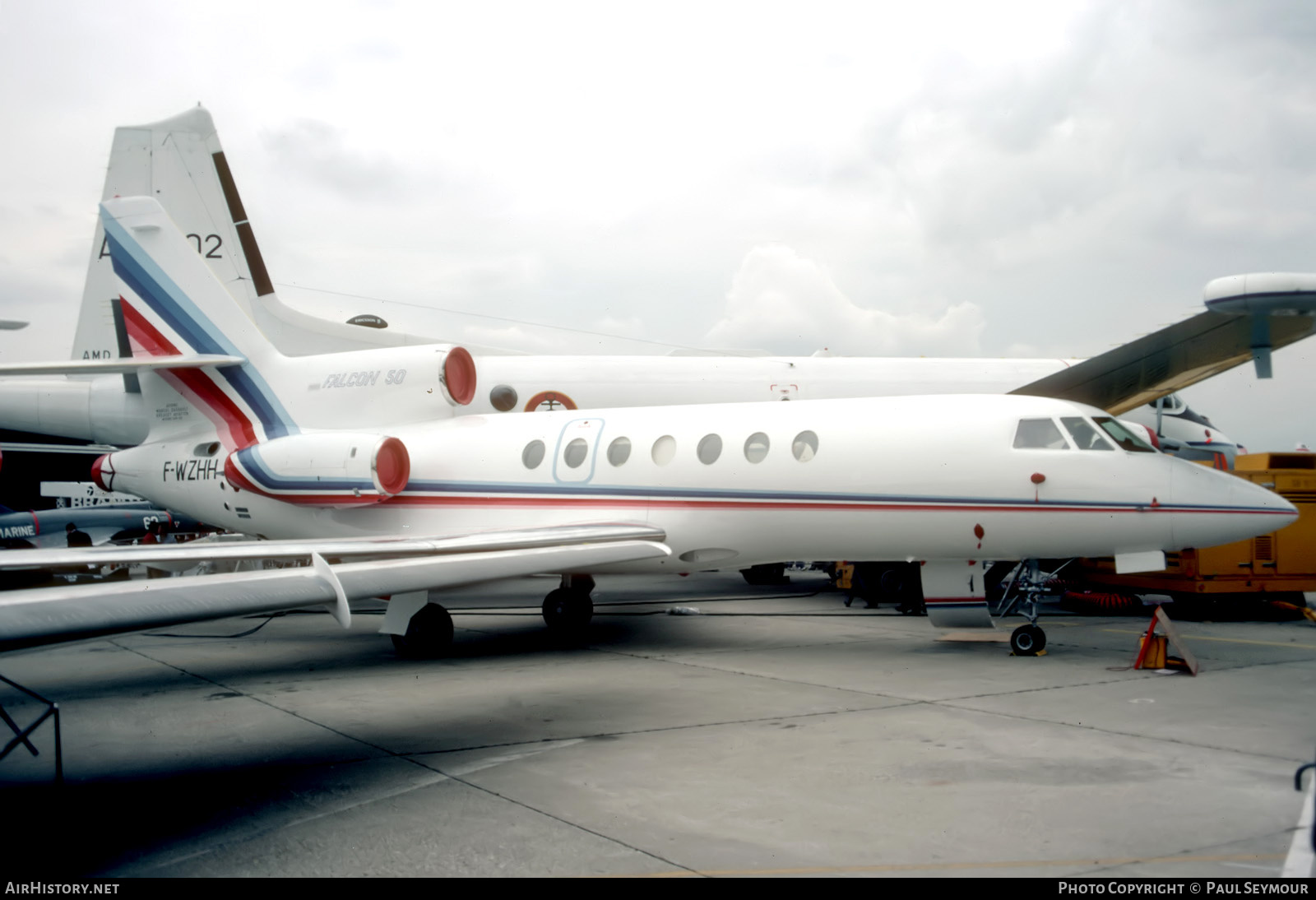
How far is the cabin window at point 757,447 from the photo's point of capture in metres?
11.6

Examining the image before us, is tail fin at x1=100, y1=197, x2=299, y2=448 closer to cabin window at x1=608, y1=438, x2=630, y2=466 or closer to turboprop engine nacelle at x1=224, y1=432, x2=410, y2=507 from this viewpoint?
turboprop engine nacelle at x1=224, y1=432, x2=410, y2=507

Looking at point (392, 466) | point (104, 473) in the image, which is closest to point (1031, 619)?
point (392, 466)

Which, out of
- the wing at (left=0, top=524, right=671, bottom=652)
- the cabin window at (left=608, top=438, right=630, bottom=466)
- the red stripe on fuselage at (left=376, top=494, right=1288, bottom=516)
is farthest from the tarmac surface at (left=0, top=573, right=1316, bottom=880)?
the cabin window at (left=608, top=438, right=630, bottom=466)

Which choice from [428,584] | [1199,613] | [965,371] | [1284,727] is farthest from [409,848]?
[965,371]

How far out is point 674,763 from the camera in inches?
260

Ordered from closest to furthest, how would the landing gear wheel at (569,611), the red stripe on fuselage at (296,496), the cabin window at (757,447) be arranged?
the cabin window at (757,447)
the red stripe on fuselage at (296,496)
the landing gear wheel at (569,611)

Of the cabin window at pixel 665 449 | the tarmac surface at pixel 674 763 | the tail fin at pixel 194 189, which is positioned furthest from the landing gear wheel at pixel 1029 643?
the tail fin at pixel 194 189

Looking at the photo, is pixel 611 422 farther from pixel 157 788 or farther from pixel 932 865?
pixel 932 865

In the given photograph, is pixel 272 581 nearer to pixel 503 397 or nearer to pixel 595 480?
pixel 595 480

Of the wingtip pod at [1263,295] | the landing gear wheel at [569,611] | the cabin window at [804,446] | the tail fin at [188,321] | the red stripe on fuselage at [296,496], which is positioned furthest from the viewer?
the tail fin at [188,321]

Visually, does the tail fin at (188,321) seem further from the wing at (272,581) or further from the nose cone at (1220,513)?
the nose cone at (1220,513)

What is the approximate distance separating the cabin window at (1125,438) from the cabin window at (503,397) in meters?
10.2

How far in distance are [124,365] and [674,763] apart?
10.7 m

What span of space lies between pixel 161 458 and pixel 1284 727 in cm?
1423
